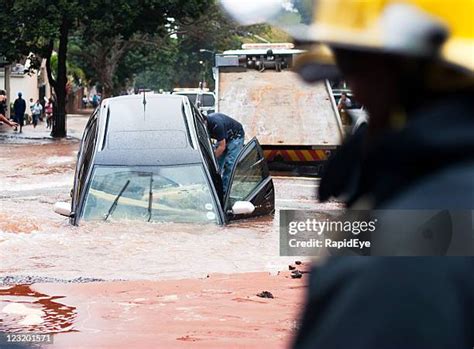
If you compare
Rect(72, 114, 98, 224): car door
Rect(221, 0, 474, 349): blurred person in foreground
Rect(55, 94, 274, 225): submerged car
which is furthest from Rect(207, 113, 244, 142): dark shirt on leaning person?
Rect(221, 0, 474, 349): blurred person in foreground

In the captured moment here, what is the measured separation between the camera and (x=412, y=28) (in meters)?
1.14

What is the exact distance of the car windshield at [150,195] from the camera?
9.12 m

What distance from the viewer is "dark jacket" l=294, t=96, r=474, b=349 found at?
1.06 meters

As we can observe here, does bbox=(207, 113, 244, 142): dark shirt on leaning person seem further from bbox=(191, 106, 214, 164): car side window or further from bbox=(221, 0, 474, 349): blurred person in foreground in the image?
bbox=(221, 0, 474, 349): blurred person in foreground

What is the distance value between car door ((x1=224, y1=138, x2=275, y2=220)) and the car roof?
73 cm

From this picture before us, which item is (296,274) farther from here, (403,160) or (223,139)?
(403,160)

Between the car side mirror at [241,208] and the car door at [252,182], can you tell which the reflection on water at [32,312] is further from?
the car door at [252,182]

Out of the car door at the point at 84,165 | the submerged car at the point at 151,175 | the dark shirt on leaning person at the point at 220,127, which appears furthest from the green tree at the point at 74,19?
the submerged car at the point at 151,175

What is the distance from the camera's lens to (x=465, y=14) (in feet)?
3.84

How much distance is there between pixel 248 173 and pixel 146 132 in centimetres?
146

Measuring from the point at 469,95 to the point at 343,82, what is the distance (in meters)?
0.21

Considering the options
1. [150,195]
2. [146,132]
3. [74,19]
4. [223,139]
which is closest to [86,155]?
[146,132]

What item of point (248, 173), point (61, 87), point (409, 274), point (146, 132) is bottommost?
point (61, 87)

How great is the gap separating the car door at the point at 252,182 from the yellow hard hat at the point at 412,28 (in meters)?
8.81
